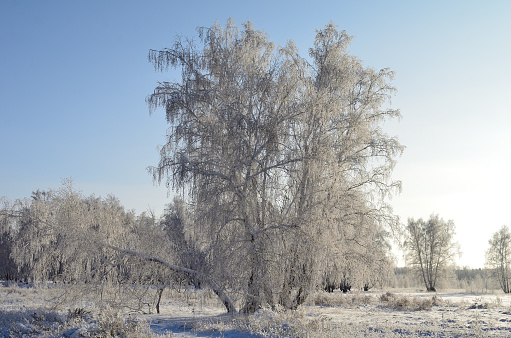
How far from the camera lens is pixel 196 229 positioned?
14.0 m

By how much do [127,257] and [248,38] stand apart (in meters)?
8.85

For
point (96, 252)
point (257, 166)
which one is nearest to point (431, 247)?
point (257, 166)

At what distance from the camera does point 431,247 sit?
1769 inches

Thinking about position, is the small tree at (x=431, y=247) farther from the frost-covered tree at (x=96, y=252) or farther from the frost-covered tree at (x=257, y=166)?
the frost-covered tree at (x=96, y=252)

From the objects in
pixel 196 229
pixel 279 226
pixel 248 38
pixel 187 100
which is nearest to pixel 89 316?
pixel 196 229

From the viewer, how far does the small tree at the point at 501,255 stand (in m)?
51.6

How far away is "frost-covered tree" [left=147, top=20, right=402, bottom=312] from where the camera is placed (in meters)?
13.5

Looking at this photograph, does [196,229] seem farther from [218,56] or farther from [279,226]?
[218,56]

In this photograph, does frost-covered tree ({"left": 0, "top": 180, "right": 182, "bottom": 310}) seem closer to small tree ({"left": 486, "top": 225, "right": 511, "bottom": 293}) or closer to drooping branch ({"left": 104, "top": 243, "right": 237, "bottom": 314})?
drooping branch ({"left": 104, "top": 243, "right": 237, "bottom": 314})

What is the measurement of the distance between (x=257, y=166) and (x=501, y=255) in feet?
160

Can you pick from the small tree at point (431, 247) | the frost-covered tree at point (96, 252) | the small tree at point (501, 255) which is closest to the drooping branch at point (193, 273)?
the frost-covered tree at point (96, 252)

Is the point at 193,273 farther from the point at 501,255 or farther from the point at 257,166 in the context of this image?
the point at 501,255

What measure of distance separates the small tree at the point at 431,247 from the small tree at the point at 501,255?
11.8m

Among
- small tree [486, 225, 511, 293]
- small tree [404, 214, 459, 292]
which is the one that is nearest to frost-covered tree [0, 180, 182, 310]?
small tree [404, 214, 459, 292]
